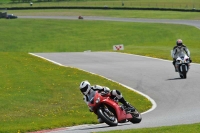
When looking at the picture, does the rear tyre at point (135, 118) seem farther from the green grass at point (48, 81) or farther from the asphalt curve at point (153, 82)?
the green grass at point (48, 81)

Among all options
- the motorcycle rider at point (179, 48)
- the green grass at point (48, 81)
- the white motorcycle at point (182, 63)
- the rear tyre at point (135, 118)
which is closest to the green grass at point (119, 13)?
the green grass at point (48, 81)

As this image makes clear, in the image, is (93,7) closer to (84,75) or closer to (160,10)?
(160,10)

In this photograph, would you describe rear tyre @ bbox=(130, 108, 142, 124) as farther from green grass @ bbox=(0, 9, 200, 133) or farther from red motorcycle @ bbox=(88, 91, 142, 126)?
green grass @ bbox=(0, 9, 200, 133)

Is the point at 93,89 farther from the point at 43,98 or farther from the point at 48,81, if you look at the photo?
the point at 48,81

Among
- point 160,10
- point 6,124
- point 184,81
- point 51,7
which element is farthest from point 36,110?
point 51,7

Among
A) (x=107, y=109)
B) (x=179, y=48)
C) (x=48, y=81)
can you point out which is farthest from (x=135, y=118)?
(x=179, y=48)

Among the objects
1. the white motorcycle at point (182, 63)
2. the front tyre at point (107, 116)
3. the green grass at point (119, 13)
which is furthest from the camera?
the green grass at point (119, 13)

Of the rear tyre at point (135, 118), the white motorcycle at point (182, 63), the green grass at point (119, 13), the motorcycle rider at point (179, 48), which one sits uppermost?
the green grass at point (119, 13)

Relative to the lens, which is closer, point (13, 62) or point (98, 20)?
point (13, 62)

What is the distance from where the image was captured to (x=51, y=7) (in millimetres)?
104688

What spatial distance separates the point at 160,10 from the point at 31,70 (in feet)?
230

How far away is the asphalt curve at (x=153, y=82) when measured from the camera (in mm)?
16484

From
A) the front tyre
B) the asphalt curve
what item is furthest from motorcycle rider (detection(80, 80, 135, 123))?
the asphalt curve

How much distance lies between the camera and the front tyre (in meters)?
15.2
